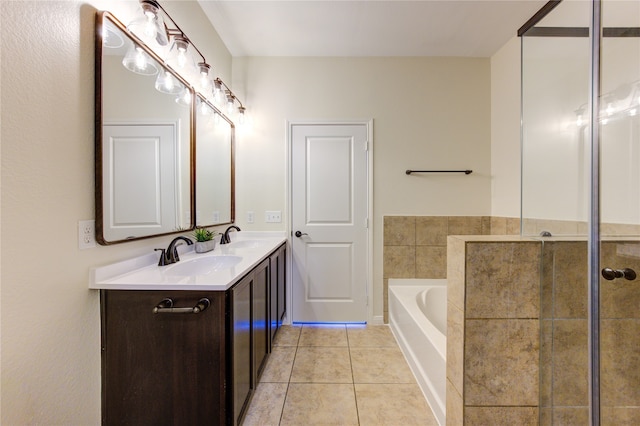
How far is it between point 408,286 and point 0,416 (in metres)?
2.57

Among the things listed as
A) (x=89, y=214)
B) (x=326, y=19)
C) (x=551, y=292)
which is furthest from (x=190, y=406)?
(x=326, y=19)

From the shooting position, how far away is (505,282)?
112 centimetres

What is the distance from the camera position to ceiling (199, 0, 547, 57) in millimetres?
1926

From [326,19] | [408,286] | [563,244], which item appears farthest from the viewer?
[408,286]

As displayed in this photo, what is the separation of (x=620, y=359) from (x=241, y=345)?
1.72 m

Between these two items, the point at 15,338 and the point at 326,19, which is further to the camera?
the point at 326,19

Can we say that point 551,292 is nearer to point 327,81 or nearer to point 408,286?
point 408,286

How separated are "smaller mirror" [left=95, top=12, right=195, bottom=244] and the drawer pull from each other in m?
0.38

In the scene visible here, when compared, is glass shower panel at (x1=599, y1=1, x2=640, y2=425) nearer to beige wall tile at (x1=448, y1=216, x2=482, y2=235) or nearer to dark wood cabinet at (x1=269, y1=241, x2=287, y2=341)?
beige wall tile at (x1=448, y1=216, x2=482, y2=235)

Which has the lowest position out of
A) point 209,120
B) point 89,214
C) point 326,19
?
point 89,214


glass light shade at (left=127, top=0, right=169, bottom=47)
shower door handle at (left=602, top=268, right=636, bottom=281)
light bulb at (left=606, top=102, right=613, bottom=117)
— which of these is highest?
glass light shade at (left=127, top=0, right=169, bottom=47)

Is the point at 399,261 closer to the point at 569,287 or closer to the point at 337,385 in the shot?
the point at 337,385

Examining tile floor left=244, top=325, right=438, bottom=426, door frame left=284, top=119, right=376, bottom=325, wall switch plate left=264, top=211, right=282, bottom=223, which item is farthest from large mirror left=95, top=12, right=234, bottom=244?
tile floor left=244, top=325, right=438, bottom=426

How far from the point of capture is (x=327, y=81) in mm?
2576
